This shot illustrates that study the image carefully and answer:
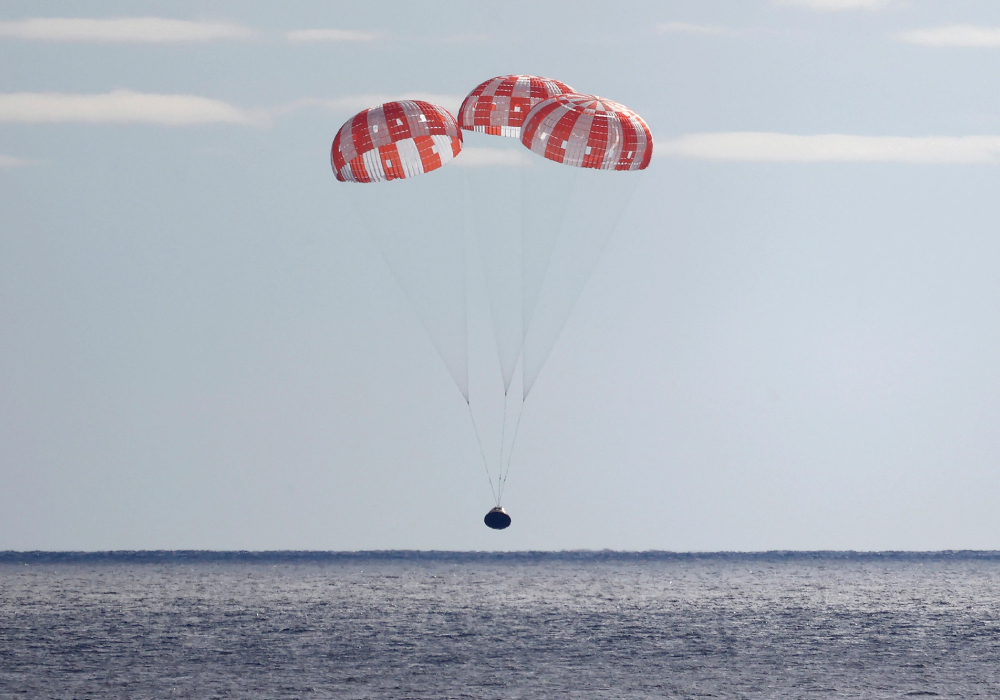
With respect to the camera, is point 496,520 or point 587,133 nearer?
point 587,133

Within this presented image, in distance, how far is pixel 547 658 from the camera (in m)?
34.2

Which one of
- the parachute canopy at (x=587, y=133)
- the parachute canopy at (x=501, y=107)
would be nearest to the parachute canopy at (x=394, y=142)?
the parachute canopy at (x=501, y=107)

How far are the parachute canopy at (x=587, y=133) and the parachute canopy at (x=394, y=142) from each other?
1.82 m

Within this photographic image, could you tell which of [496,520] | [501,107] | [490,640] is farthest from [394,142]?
[490,640]

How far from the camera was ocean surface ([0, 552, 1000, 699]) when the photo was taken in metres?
29.3

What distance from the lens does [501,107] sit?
22.2m

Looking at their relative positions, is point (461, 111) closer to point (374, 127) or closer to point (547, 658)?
point (374, 127)

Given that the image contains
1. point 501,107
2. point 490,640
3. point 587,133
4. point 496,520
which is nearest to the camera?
point 587,133

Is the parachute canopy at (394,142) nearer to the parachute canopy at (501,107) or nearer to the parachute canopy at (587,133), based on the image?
the parachute canopy at (501,107)

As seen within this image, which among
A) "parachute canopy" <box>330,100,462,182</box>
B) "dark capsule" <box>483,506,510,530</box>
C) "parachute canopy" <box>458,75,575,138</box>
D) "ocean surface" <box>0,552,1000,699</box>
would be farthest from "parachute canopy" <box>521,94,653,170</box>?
"ocean surface" <box>0,552,1000,699</box>

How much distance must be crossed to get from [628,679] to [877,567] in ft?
300

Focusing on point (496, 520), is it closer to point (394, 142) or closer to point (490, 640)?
point (394, 142)

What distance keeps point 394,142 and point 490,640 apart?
71.2 feet

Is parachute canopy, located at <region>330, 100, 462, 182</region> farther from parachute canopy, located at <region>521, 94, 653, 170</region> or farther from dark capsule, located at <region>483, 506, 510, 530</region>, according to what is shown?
dark capsule, located at <region>483, 506, 510, 530</region>
